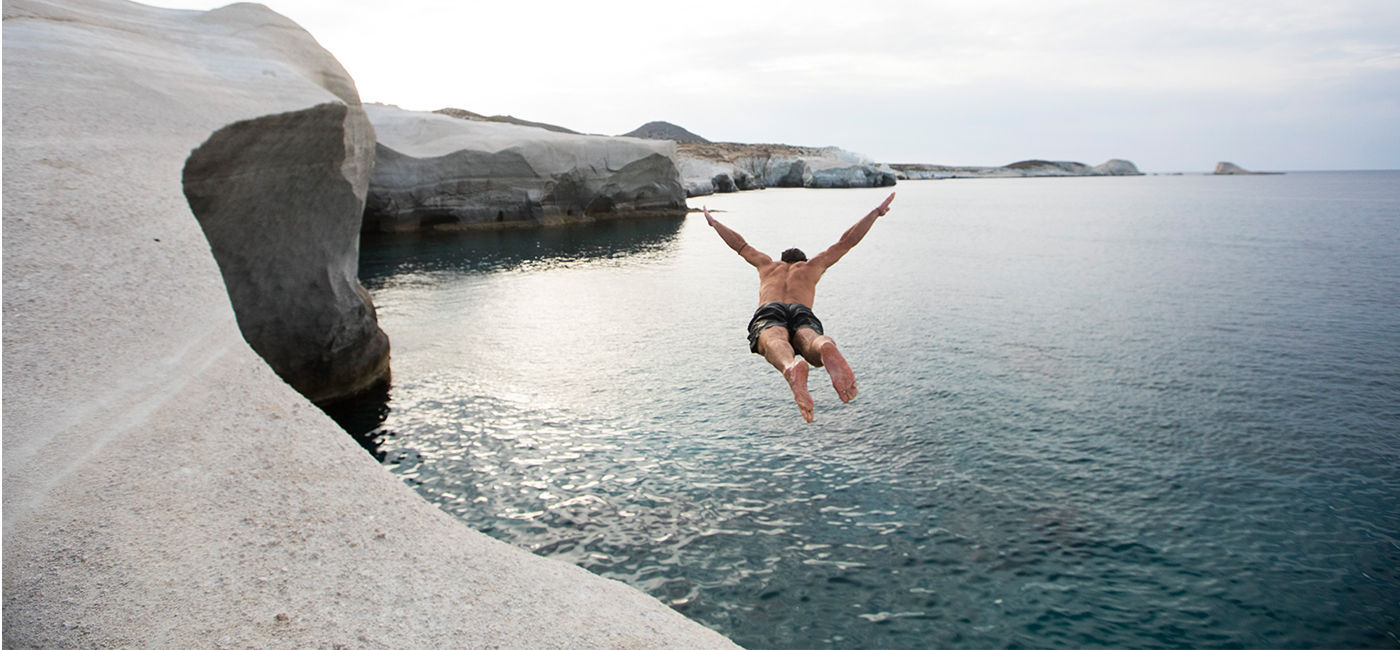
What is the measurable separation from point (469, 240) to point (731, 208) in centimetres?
2526

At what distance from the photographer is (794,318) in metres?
6.89

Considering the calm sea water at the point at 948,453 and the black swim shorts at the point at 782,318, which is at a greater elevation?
the black swim shorts at the point at 782,318

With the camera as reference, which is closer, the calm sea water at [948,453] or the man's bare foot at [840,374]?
the man's bare foot at [840,374]

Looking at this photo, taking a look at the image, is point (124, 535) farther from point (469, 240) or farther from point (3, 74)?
point (469, 240)

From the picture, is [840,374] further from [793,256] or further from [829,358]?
[793,256]

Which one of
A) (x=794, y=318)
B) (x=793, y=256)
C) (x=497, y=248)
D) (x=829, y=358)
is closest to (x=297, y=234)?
(x=793, y=256)

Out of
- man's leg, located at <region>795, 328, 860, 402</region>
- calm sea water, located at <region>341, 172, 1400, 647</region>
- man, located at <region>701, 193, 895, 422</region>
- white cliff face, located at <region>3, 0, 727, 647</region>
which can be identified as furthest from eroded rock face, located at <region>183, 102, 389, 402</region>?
man's leg, located at <region>795, 328, 860, 402</region>

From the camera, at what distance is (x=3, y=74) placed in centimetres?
677

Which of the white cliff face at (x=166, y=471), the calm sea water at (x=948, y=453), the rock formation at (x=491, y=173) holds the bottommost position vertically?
the calm sea water at (x=948, y=453)

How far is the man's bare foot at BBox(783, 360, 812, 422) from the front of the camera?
5.19 metres

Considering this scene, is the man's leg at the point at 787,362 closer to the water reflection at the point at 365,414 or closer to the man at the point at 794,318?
the man at the point at 794,318

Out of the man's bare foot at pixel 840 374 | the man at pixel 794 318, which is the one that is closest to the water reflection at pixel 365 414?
the man at pixel 794 318

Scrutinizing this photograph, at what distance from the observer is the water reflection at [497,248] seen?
27.5 m

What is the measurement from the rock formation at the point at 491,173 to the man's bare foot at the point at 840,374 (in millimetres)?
32598
